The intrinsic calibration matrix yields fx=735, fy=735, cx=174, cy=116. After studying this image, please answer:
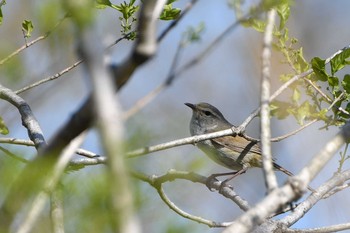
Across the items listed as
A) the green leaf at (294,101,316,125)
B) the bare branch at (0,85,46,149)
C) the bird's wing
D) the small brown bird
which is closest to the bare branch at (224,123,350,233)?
the bare branch at (0,85,46,149)

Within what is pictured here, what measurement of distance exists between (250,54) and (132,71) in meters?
10.4

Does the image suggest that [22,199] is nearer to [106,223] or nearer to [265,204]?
[106,223]

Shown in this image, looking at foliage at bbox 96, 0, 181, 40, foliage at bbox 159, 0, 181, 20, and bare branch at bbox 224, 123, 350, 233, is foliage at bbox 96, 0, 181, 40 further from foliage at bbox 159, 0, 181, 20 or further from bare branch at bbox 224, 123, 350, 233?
bare branch at bbox 224, 123, 350, 233

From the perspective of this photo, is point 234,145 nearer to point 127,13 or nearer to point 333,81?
point 333,81

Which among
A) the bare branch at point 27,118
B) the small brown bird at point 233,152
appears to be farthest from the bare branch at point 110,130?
the small brown bird at point 233,152

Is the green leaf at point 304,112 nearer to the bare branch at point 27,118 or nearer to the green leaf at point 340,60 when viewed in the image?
the green leaf at point 340,60

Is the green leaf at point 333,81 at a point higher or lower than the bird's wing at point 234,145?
lower

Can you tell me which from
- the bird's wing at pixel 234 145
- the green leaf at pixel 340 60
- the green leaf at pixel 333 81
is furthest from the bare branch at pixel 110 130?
the bird's wing at pixel 234 145

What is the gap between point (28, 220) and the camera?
198cm

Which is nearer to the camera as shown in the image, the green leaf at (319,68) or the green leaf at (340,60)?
the green leaf at (319,68)

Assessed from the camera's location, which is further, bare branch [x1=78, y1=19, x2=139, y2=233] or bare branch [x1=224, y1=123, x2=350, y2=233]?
bare branch [x1=224, y1=123, x2=350, y2=233]

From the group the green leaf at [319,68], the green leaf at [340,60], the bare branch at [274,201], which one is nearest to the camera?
the bare branch at [274,201]

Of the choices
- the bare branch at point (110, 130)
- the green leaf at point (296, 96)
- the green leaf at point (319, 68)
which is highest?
the green leaf at point (296, 96)

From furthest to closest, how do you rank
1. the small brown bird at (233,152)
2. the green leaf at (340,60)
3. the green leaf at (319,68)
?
the small brown bird at (233,152) < the green leaf at (340,60) < the green leaf at (319,68)
